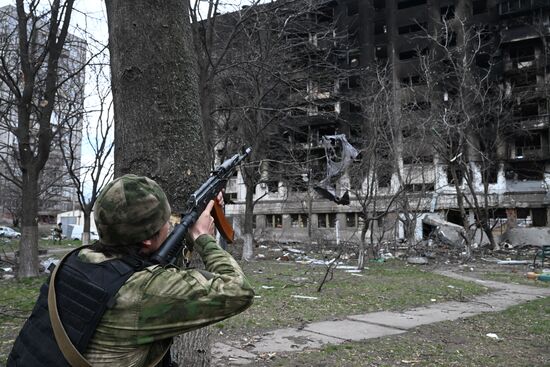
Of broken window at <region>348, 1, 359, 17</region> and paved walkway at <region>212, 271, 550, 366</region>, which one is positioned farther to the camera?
broken window at <region>348, 1, 359, 17</region>

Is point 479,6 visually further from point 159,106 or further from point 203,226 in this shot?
point 203,226

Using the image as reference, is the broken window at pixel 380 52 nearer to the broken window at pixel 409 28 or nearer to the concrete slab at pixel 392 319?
the broken window at pixel 409 28

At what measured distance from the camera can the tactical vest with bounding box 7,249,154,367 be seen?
1589mm

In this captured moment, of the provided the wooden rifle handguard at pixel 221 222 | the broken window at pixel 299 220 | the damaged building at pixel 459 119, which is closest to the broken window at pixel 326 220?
the damaged building at pixel 459 119

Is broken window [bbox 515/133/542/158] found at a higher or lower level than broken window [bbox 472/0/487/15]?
lower

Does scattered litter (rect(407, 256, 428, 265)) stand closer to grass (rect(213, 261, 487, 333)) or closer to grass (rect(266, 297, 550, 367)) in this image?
grass (rect(213, 261, 487, 333))

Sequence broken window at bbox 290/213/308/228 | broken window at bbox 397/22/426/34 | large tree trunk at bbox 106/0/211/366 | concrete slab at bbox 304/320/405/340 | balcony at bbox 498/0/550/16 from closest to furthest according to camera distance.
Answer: large tree trunk at bbox 106/0/211/366 → concrete slab at bbox 304/320/405/340 → balcony at bbox 498/0/550/16 → broken window at bbox 397/22/426/34 → broken window at bbox 290/213/308/228

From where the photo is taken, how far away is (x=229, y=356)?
531 cm

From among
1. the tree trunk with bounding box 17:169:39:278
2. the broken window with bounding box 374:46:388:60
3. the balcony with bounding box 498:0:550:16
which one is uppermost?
the balcony with bounding box 498:0:550:16

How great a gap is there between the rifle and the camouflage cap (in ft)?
0.36

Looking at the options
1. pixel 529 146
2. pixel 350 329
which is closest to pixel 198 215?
pixel 350 329

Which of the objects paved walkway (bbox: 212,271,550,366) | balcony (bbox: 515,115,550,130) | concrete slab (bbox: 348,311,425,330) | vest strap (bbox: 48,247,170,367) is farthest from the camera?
balcony (bbox: 515,115,550,130)

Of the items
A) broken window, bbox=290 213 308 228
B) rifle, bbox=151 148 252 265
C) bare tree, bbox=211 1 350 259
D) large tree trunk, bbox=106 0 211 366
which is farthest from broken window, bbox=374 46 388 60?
rifle, bbox=151 148 252 265

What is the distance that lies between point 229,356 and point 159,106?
3.54 metres
